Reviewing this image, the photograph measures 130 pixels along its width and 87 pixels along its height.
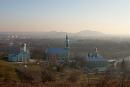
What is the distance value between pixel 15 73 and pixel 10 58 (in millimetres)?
11415

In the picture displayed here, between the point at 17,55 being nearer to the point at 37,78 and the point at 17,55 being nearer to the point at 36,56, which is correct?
the point at 36,56

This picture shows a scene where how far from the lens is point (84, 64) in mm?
25781

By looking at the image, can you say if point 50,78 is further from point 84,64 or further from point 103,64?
point 103,64

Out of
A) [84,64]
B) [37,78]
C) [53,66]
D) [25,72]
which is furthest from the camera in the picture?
[84,64]

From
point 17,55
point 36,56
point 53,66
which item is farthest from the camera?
point 36,56

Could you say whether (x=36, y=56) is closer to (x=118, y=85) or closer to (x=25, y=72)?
(x=25, y=72)

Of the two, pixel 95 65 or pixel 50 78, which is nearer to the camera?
pixel 50 78

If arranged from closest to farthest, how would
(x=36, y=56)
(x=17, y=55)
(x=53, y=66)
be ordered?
(x=53, y=66) → (x=17, y=55) → (x=36, y=56)

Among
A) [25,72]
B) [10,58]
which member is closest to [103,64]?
[10,58]

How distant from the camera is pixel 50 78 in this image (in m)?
16.0

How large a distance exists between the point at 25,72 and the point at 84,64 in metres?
8.98

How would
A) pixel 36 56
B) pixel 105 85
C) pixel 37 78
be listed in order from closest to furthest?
pixel 105 85
pixel 37 78
pixel 36 56

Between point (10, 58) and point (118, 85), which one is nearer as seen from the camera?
point (118, 85)

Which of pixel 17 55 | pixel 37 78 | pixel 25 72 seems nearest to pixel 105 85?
pixel 37 78
